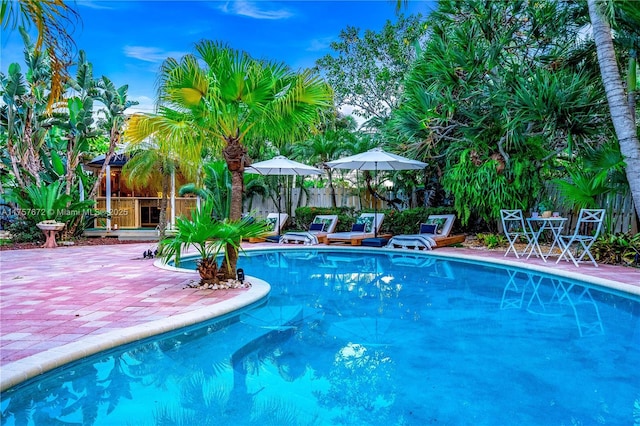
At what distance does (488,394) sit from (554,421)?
1.79 feet

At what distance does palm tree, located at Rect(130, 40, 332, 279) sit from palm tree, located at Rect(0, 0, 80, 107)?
3.23 metres

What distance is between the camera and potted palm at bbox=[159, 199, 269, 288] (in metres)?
6.50

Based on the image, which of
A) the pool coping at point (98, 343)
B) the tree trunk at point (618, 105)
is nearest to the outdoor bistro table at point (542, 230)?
the tree trunk at point (618, 105)

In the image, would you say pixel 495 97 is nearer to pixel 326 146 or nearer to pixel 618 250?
pixel 618 250

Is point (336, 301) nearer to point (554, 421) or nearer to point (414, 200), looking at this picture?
point (554, 421)

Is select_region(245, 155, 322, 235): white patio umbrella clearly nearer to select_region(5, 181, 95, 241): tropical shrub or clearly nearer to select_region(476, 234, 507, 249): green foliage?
select_region(5, 181, 95, 241): tropical shrub

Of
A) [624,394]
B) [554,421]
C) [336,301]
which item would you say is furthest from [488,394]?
[336,301]

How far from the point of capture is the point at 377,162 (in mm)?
13562

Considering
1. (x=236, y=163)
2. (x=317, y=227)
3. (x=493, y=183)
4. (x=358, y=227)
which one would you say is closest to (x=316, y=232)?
(x=317, y=227)

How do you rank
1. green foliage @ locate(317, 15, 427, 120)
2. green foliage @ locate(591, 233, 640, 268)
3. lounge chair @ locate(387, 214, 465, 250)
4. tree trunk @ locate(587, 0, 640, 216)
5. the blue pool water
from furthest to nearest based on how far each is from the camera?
green foliage @ locate(317, 15, 427, 120), lounge chair @ locate(387, 214, 465, 250), green foliage @ locate(591, 233, 640, 268), tree trunk @ locate(587, 0, 640, 216), the blue pool water

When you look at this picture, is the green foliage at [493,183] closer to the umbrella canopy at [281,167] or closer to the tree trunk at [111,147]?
the umbrella canopy at [281,167]

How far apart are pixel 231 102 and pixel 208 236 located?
6.76 ft

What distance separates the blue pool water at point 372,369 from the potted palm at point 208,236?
1.09 m

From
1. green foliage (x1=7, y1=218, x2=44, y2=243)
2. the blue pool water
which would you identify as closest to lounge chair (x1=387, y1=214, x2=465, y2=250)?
the blue pool water
